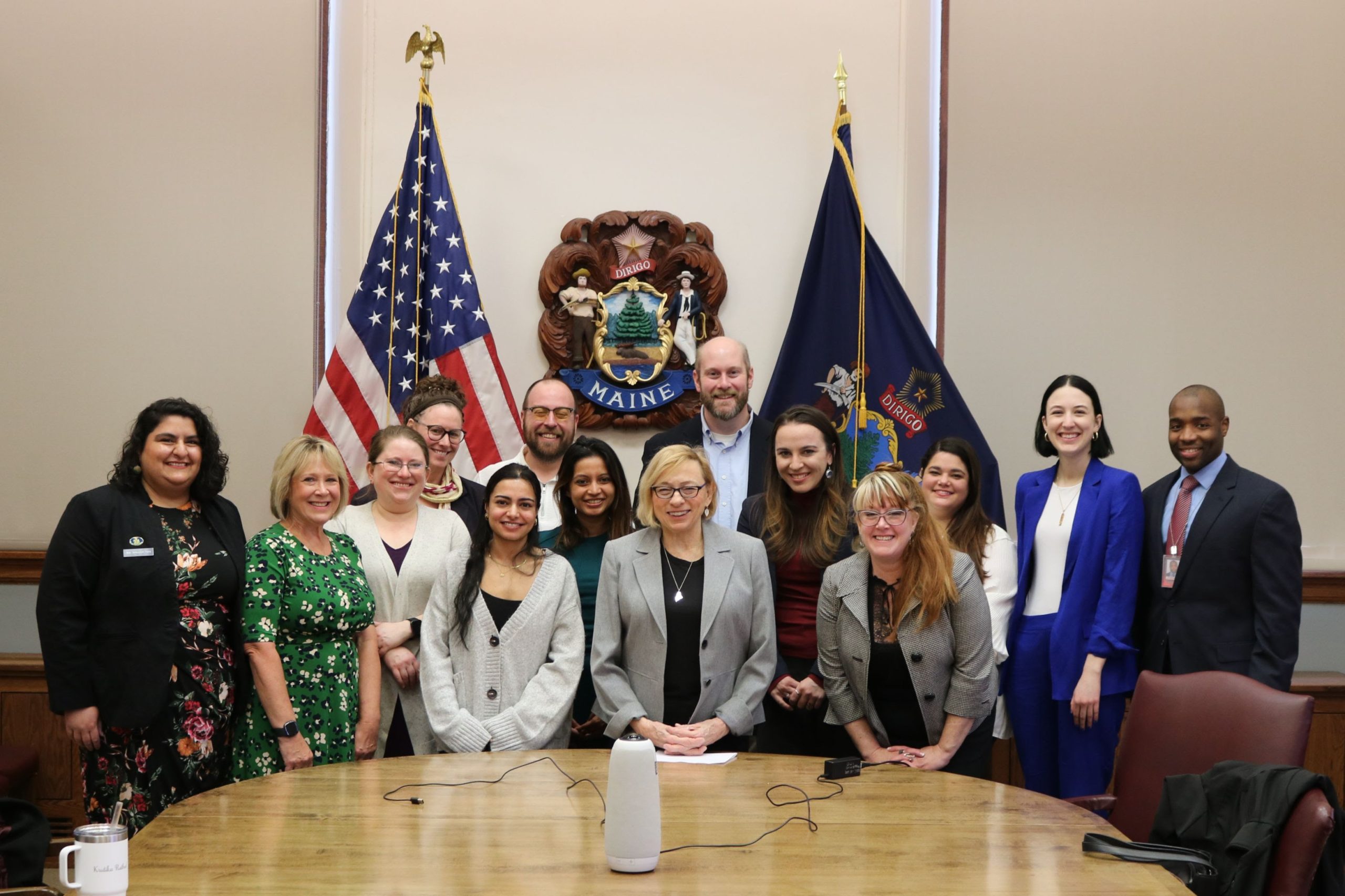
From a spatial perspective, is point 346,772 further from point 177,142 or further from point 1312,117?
point 1312,117

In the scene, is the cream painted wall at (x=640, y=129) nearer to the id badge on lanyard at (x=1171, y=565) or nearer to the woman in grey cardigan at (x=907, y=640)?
the id badge on lanyard at (x=1171, y=565)

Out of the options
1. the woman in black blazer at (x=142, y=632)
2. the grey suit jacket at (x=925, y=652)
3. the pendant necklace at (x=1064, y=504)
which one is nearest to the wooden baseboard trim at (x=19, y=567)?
the woman in black blazer at (x=142, y=632)

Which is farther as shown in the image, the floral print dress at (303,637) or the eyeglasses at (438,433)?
the eyeglasses at (438,433)

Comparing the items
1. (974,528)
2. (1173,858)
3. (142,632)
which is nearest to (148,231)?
(142,632)

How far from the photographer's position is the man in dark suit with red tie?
3.60 m

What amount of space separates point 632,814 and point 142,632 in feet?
5.66

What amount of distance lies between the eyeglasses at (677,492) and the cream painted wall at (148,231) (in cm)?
249

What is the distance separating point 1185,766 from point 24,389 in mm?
4703

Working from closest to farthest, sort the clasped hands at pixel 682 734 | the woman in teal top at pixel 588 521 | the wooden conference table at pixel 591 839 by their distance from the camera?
the wooden conference table at pixel 591 839 < the clasped hands at pixel 682 734 < the woman in teal top at pixel 588 521

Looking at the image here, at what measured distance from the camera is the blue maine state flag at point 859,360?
4836mm

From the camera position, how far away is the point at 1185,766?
2.75 meters

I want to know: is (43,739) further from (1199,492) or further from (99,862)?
(1199,492)

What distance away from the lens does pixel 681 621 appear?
333 centimetres

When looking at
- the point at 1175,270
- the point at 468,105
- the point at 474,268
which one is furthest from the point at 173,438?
the point at 1175,270
